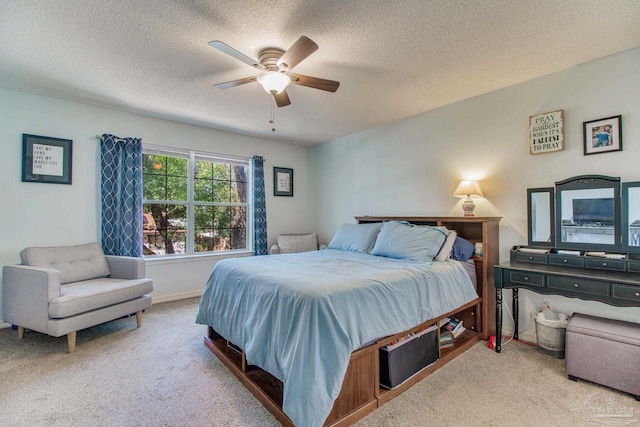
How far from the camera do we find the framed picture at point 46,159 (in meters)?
3.15

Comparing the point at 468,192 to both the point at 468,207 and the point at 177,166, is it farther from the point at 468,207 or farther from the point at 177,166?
the point at 177,166

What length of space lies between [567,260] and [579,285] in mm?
468

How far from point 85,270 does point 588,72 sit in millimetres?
5116

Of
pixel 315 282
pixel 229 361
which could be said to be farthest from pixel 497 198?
pixel 229 361

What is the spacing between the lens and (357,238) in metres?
3.44

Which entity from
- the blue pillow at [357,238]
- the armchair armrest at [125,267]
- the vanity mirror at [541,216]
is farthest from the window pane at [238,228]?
the vanity mirror at [541,216]

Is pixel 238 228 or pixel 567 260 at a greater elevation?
pixel 238 228

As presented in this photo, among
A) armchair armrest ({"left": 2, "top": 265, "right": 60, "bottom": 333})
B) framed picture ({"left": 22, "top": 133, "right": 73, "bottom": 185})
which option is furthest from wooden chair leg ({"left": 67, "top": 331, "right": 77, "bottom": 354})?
framed picture ({"left": 22, "top": 133, "right": 73, "bottom": 185})

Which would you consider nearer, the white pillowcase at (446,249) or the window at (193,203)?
the white pillowcase at (446,249)

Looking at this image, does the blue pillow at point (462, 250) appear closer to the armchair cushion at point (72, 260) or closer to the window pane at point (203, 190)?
the window pane at point (203, 190)

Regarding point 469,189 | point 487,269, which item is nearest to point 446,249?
point 487,269

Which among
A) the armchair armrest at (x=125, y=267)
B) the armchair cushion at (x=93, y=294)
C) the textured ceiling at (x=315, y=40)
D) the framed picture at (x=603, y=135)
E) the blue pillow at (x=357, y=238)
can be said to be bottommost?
the armchair cushion at (x=93, y=294)

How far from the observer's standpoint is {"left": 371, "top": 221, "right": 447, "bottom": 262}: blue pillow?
8.80ft

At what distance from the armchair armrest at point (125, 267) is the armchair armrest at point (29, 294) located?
27.3 inches
